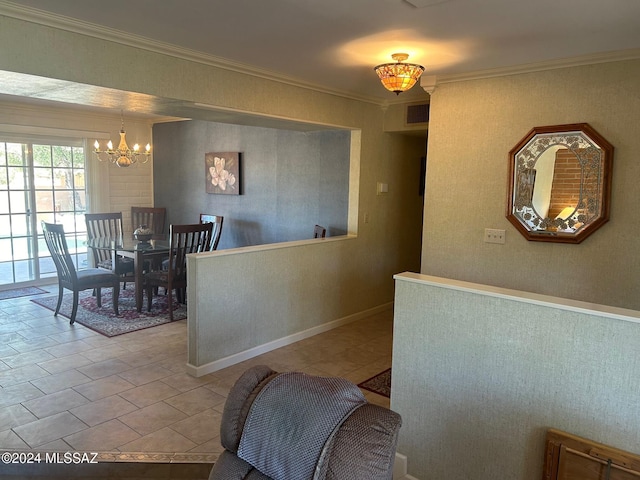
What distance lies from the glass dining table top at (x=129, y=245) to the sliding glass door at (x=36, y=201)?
1.48 meters

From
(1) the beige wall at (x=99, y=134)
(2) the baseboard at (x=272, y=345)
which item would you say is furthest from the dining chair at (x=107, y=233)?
(2) the baseboard at (x=272, y=345)

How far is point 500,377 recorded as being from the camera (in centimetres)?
202

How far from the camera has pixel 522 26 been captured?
262cm

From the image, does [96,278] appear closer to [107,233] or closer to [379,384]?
[107,233]

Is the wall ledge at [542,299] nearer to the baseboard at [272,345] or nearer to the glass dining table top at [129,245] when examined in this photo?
the baseboard at [272,345]

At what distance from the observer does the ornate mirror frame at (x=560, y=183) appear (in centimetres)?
319

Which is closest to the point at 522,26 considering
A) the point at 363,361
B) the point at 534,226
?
the point at 534,226

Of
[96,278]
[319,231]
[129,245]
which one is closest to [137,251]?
[129,245]

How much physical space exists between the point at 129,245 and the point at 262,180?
175cm

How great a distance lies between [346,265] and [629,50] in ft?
9.76

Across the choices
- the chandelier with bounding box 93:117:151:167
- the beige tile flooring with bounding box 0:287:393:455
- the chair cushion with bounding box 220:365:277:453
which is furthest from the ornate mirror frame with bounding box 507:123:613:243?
the chandelier with bounding box 93:117:151:167

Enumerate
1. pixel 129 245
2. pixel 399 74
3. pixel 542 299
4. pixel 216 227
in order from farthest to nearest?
1. pixel 216 227
2. pixel 129 245
3. pixel 399 74
4. pixel 542 299

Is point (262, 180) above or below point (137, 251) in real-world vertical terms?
above

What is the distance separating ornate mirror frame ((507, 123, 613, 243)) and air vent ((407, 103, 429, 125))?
1.44 metres
